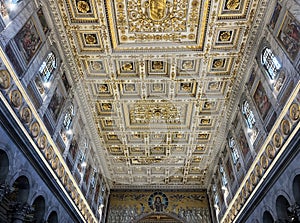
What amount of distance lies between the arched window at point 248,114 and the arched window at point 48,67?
972 cm

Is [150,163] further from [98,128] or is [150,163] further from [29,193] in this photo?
[29,193]

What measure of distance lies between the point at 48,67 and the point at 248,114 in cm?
996

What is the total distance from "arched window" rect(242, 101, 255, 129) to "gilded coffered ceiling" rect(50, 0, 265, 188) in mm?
1156

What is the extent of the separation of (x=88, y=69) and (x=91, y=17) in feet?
10.5

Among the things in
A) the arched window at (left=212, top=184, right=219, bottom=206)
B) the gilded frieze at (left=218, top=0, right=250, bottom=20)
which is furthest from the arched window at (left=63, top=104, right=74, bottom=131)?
the arched window at (left=212, top=184, right=219, bottom=206)

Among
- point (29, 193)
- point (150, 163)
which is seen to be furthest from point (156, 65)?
point (150, 163)

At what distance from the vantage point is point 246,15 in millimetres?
11938

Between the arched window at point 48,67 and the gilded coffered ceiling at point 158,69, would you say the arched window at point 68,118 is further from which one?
the arched window at point 48,67

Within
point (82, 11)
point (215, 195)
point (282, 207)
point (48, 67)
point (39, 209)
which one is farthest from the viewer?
point (215, 195)

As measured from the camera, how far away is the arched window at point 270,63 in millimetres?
10688

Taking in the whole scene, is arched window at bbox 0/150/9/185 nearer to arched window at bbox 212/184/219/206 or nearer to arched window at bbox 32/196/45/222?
arched window at bbox 32/196/45/222

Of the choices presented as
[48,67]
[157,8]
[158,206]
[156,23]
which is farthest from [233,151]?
[48,67]

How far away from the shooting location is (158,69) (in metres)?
14.9

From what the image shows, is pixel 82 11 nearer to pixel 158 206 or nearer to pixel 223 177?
pixel 223 177
